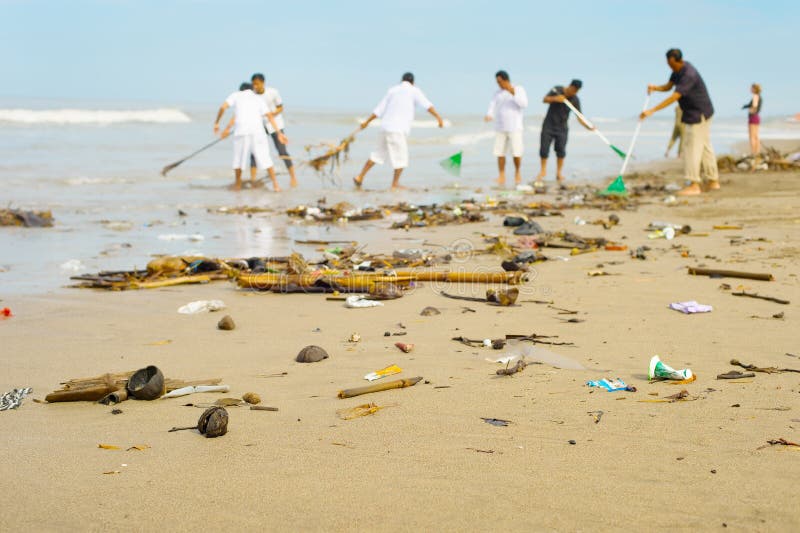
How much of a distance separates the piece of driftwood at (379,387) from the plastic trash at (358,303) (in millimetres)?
1685

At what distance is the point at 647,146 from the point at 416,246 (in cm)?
2302

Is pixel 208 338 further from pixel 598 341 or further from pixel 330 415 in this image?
pixel 598 341

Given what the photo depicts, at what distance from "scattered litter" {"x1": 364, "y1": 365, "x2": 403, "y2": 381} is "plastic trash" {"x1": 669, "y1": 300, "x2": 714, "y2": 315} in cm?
194

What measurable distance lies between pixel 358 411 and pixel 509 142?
12.0 m

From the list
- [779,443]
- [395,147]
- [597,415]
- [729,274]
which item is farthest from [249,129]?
[779,443]

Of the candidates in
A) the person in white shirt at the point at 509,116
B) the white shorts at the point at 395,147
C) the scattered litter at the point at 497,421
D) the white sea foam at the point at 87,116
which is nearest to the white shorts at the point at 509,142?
the person in white shirt at the point at 509,116

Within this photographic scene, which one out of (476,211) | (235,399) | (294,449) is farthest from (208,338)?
(476,211)

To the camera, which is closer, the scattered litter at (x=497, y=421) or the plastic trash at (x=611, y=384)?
the scattered litter at (x=497, y=421)

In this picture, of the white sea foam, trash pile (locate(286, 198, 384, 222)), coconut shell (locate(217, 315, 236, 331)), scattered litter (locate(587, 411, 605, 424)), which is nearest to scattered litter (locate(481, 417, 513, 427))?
scattered litter (locate(587, 411, 605, 424))

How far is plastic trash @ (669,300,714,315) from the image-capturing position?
178 inches

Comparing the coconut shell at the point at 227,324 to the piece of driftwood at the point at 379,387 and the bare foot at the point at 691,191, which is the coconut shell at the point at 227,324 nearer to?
the piece of driftwood at the point at 379,387

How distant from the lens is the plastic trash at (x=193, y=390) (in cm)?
323

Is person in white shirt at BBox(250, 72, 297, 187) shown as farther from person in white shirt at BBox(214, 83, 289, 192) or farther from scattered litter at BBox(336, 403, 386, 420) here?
scattered litter at BBox(336, 403, 386, 420)

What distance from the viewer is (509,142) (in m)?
14.4
